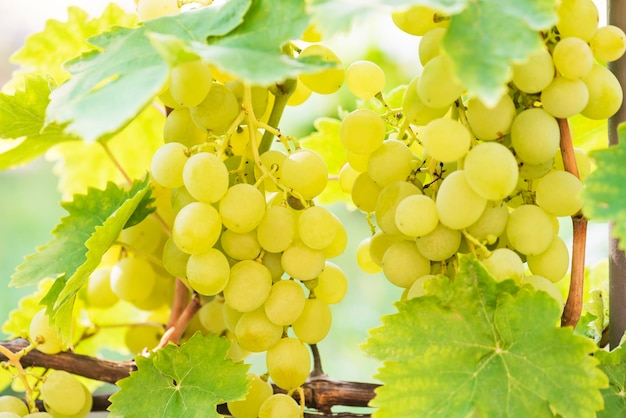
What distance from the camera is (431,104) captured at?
45 centimetres

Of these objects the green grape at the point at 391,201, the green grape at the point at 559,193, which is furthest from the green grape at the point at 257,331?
the green grape at the point at 559,193

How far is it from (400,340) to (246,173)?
0.18m

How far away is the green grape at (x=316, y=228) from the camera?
506 millimetres

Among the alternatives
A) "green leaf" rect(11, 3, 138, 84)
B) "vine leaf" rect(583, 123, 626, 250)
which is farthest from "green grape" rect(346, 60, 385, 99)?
"green leaf" rect(11, 3, 138, 84)

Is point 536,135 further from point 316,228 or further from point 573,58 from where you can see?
point 316,228

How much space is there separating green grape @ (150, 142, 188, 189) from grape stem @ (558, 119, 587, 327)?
26cm

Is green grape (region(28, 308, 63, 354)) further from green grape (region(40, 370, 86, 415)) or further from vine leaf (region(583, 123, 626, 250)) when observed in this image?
vine leaf (region(583, 123, 626, 250))

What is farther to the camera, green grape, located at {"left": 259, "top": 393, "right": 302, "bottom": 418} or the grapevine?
green grape, located at {"left": 259, "top": 393, "right": 302, "bottom": 418}

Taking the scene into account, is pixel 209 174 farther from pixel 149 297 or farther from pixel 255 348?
pixel 149 297

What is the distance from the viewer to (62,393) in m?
0.60

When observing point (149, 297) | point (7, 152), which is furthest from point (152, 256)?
point (7, 152)

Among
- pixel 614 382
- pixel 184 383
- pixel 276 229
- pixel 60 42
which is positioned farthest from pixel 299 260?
pixel 60 42

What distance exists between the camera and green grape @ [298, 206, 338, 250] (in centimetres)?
51

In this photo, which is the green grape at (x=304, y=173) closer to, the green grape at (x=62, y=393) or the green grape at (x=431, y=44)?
the green grape at (x=431, y=44)
